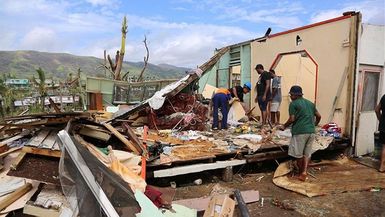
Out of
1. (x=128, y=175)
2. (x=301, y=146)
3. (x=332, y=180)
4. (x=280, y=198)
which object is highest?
(x=301, y=146)

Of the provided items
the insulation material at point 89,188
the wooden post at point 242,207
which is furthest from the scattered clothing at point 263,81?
the insulation material at point 89,188

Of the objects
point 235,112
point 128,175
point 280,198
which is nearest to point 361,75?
point 235,112

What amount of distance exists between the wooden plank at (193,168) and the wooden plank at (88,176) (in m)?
2.06

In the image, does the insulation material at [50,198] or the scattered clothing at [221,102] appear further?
the scattered clothing at [221,102]

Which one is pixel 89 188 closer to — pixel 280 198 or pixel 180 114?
pixel 280 198

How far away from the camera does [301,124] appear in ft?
19.2

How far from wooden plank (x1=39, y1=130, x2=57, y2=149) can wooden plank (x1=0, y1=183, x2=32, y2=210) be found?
2.01ft

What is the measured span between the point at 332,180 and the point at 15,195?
18.0 ft

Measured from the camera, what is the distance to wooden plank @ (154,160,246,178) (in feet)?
18.6

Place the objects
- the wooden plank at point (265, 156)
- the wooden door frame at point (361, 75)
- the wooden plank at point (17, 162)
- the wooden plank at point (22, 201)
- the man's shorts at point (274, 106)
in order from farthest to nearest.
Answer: the man's shorts at point (274, 106) < the wooden door frame at point (361, 75) < the wooden plank at point (265, 156) < the wooden plank at point (17, 162) < the wooden plank at point (22, 201)

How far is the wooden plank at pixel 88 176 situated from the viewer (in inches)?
125

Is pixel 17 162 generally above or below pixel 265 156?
above

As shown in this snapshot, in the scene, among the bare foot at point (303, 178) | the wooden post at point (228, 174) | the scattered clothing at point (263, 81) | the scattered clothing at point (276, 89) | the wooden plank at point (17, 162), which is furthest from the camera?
the scattered clothing at point (276, 89)

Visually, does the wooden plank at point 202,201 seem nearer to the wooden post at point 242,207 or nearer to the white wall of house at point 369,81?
the wooden post at point 242,207
